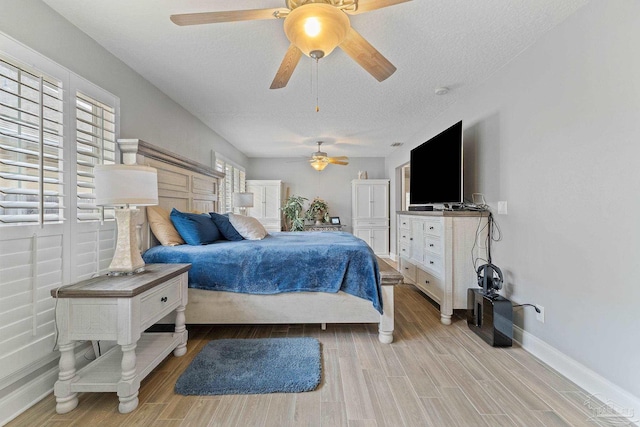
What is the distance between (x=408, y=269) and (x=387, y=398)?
2.24m

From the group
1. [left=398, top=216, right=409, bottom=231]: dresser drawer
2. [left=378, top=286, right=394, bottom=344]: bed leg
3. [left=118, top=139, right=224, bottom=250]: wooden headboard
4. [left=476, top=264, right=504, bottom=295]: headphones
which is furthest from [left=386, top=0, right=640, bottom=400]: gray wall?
[left=118, top=139, right=224, bottom=250]: wooden headboard

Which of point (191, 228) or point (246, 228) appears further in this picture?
point (246, 228)

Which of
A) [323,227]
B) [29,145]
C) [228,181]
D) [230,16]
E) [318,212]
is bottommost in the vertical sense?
[323,227]

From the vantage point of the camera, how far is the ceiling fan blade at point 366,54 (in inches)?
60.3

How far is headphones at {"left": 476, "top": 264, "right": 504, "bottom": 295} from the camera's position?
239 centimetres

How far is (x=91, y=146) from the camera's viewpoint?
207 centimetres

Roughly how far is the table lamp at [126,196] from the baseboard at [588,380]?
290cm

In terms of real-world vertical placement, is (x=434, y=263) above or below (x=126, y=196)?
below

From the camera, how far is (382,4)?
1352 millimetres

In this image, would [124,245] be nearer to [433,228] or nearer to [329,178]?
[433,228]

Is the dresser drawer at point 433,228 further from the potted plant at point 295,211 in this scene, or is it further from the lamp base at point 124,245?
the potted plant at point 295,211

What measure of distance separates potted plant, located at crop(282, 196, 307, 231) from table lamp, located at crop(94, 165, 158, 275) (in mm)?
4511

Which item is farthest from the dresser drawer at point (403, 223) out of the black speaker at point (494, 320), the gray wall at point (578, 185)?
the black speaker at point (494, 320)

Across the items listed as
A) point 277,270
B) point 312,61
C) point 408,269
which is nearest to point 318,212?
point 408,269
